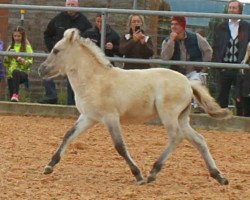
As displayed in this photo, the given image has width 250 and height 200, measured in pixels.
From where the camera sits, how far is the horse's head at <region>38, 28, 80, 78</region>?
28.5 feet

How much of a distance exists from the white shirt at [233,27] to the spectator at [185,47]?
42 centimetres

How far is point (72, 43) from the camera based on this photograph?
8680mm

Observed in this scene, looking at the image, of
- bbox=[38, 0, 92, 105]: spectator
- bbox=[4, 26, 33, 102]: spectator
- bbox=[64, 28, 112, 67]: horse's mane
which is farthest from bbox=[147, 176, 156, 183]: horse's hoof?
bbox=[4, 26, 33, 102]: spectator

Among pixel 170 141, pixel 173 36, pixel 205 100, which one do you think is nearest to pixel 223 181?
pixel 170 141

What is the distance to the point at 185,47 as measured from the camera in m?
13.1

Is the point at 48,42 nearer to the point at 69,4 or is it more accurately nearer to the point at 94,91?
the point at 69,4

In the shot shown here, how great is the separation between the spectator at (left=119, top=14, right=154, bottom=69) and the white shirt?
1.27 m

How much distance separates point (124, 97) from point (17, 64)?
6.16 metres

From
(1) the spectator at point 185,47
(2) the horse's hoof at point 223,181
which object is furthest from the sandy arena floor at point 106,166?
(1) the spectator at point 185,47

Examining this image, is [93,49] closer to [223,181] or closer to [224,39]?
[223,181]

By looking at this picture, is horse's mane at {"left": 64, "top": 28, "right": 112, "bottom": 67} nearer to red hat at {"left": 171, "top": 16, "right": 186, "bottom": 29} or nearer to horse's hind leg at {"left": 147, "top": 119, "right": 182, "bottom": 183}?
horse's hind leg at {"left": 147, "top": 119, "right": 182, "bottom": 183}

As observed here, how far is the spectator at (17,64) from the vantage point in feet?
46.2

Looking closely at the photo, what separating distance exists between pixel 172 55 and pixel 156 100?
4.79 meters

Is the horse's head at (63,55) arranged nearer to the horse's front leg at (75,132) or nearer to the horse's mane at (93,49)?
the horse's mane at (93,49)
